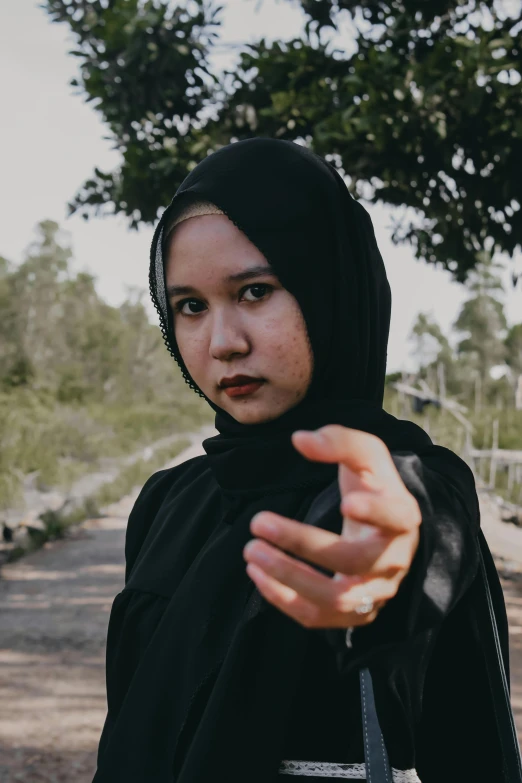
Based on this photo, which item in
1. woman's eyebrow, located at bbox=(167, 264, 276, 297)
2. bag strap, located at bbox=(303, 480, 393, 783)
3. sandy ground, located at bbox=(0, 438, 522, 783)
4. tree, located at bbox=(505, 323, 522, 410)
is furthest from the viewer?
tree, located at bbox=(505, 323, 522, 410)

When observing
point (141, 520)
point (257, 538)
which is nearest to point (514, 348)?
point (141, 520)

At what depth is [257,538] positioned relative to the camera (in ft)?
3.32

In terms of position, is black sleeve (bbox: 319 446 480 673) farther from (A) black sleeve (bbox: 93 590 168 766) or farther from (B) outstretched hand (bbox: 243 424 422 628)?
(A) black sleeve (bbox: 93 590 168 766)

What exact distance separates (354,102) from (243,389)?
→ 14.1 ft

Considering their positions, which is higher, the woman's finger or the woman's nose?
the woman's nose

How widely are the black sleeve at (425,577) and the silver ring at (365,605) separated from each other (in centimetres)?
6

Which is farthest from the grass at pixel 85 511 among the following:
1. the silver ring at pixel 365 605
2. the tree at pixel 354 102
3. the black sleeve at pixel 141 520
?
the silver ring at pixel 365 605

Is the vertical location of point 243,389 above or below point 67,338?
below

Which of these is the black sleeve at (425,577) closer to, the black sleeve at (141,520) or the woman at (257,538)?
the woman at (257,538)

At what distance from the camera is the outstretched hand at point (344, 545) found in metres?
0.75

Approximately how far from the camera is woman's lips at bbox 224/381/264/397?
1.27 meters

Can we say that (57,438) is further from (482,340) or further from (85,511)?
(482,340)

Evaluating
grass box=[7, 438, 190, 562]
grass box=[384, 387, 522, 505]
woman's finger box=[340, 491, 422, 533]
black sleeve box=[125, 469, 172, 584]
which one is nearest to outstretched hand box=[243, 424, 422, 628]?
woman's finger box=[340, 491, 422, 533]

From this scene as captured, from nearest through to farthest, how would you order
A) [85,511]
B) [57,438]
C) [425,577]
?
[425,577] → [85,511] → [57,438]
